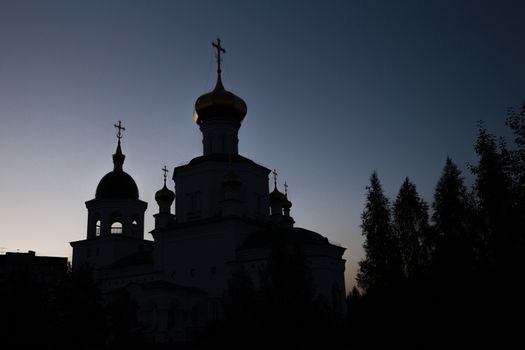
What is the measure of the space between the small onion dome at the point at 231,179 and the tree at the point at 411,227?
25.0 feet

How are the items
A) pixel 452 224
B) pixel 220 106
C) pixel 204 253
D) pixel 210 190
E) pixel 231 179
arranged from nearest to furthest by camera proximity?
pixel 452 224 < pixel 204 253 < pixel 231 179 < pixel 210 190 < pixel 220 106

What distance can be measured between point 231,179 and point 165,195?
5.49 metres

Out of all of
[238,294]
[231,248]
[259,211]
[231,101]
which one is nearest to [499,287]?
[238,294]

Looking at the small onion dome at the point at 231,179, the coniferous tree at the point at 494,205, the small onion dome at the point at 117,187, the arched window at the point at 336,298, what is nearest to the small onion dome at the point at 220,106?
the small onion dome at the point at 231,179

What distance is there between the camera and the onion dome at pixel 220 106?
2941 centimetres

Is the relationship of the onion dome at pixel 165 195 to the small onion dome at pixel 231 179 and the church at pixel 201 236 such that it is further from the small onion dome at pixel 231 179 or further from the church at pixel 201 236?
the small onion dome at pixel 231 179

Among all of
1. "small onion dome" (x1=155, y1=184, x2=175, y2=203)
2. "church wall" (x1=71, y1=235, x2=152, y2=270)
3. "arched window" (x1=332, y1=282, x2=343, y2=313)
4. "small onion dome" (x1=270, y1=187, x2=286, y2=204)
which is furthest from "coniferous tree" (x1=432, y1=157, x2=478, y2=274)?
"church wall" (x1=71, y1=235, x2=152, y2=270)

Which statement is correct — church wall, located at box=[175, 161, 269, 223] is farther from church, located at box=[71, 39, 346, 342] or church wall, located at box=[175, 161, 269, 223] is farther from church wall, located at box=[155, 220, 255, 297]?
church wall, located at box=[155, 220, 255, 297]

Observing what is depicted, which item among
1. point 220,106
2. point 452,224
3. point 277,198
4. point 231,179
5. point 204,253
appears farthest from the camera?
point 277,198

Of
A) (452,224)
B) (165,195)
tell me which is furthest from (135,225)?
(452,224)

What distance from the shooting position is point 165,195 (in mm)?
30094

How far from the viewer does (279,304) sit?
15.5 meters

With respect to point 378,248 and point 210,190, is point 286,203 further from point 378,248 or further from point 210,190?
point 378,248

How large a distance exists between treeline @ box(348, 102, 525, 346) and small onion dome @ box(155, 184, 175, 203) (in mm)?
11742
